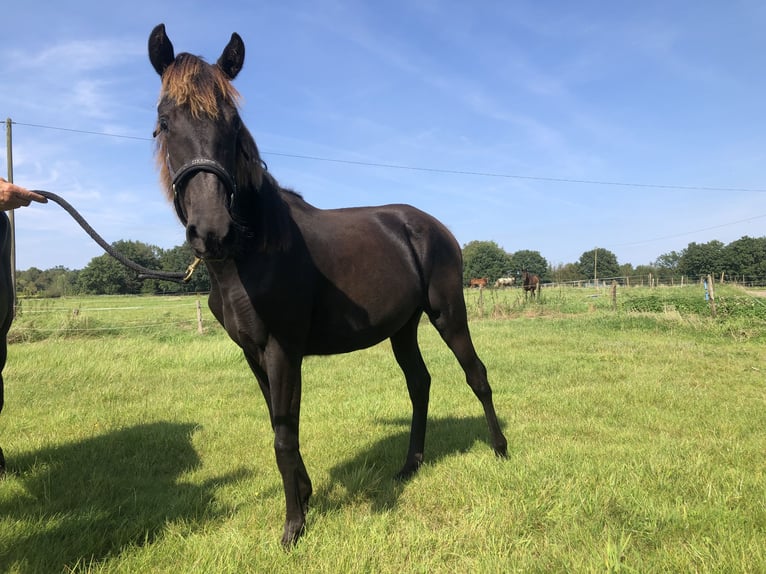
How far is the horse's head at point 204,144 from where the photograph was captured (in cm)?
185

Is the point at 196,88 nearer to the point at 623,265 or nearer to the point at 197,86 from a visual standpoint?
the point at 197,86

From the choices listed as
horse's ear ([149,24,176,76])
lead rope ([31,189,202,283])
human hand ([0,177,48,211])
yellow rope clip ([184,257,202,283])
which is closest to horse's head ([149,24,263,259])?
horse's ear ([149,24,176,76])

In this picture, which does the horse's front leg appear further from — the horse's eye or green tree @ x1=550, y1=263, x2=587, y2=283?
green tree @ x1=550, y1=263, x2=587, y2=283

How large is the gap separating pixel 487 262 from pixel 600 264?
3402cm

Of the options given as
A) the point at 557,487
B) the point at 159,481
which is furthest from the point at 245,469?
the point at 557,487

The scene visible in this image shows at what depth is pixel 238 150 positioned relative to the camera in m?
2.25

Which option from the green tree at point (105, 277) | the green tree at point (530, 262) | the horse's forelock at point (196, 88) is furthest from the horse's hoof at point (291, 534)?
the green tree at point (530, 262)

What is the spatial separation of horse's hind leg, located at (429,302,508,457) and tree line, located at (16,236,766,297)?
81.9 ft

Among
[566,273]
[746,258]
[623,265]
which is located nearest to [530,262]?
[566,273]

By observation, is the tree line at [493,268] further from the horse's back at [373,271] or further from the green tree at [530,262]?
the horse's back at [373,271]

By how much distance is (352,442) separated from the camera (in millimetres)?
4285

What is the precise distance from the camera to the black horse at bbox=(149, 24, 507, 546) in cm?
202

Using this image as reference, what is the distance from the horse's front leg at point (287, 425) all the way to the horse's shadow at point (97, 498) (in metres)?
0.66

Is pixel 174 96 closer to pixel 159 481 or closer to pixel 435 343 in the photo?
pixel 159 481
